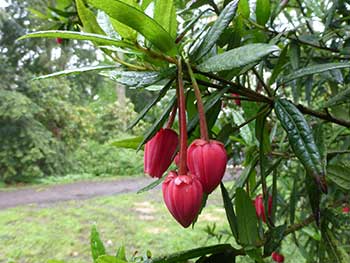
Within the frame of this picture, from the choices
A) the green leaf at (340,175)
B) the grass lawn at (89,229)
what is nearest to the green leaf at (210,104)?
the green leaf at (340,175)

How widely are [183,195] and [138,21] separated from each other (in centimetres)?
16

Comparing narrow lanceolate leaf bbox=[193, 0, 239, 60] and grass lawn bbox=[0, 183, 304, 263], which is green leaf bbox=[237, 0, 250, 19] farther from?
grass lawn bbox=[0, 183, 304, 263]

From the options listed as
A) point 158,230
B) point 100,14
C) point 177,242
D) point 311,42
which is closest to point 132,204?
point 158,230

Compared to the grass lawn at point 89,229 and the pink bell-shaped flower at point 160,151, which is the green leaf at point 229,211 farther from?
the grass lawn at point 89,229

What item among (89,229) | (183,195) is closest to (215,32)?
(183,195)

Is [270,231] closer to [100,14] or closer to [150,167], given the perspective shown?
[150,167]

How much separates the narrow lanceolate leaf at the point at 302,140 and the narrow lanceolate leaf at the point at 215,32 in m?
0.11

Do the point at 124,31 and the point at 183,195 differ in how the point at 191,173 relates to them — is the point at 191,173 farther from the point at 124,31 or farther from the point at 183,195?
the point at 124,31

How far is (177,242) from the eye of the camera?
3639 mm

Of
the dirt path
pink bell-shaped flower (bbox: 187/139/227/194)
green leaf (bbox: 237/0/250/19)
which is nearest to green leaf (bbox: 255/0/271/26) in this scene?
green leaf (bbox: 237/0/250/19)

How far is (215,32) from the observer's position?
437 mm

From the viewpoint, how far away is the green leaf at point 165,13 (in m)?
0.41

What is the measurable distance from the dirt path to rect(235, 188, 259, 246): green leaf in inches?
196

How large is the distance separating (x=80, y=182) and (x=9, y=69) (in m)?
2.29
